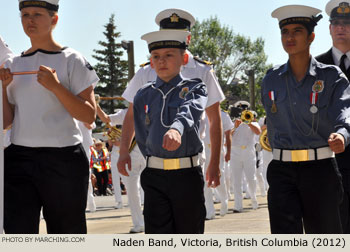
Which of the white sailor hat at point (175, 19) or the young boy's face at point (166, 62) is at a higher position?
the white sailor hat at point (175, 19)

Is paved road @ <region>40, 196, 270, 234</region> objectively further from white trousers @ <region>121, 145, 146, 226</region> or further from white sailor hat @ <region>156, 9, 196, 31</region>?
white sailor hat @ <region>156, 9, 196, 31</region>

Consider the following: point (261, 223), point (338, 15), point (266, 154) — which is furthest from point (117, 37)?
point (338, 15)

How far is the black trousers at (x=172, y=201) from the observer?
221 inches

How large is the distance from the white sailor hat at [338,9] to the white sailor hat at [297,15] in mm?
1192

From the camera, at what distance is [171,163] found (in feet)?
18.5

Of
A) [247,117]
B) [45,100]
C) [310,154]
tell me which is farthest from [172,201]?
[247,117]

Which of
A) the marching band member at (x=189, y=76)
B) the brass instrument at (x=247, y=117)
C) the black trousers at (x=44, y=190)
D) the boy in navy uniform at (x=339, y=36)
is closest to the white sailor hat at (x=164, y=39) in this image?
the marching band member at (x=189, y=76)

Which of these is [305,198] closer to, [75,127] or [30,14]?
[75,127]

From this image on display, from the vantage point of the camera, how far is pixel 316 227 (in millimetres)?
5602

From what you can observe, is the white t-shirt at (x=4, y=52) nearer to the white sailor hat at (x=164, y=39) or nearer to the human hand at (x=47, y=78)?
the human hand at (x=47, y=78)

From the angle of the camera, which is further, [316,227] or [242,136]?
[242,136]

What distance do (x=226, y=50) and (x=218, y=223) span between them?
52033 mm

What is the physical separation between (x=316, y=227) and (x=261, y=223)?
620 centimetres

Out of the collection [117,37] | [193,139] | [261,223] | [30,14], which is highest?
[117,37]
